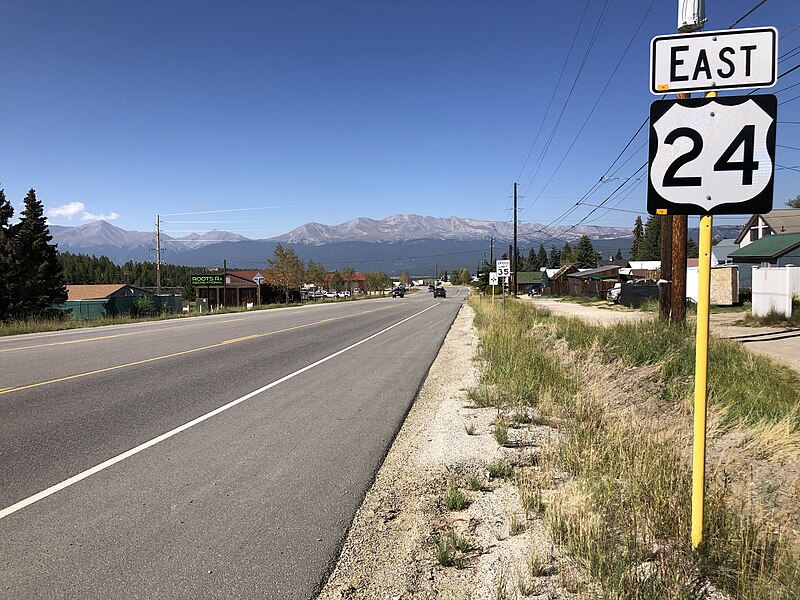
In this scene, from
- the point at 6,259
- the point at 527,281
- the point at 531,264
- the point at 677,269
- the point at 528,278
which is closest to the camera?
the point at 677,269

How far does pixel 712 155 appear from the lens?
320 cm

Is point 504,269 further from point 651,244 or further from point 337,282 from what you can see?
point 651,244

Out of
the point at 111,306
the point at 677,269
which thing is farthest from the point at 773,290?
the point at 111,306

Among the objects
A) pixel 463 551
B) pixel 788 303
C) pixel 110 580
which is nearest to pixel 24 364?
pixel 110 580

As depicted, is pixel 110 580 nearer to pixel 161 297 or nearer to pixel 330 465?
pixel 330 465

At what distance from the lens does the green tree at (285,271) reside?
73.7 m

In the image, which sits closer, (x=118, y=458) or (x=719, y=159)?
(x=719, y=159)

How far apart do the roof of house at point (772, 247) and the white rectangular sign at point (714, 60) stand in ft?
123

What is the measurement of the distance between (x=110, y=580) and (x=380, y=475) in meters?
2.68

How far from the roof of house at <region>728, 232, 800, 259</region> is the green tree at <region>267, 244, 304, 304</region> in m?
52.1

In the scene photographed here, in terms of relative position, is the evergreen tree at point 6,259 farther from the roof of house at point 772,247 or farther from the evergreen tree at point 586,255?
the evergreen tree at point 586,255

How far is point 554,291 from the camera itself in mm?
79438

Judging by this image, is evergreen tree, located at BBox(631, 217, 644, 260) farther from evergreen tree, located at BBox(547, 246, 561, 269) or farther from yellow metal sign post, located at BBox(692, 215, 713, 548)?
yellow metal sign post, located at BBox(692, 215, 713, 548)

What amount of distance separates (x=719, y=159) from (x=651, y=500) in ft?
8.15
